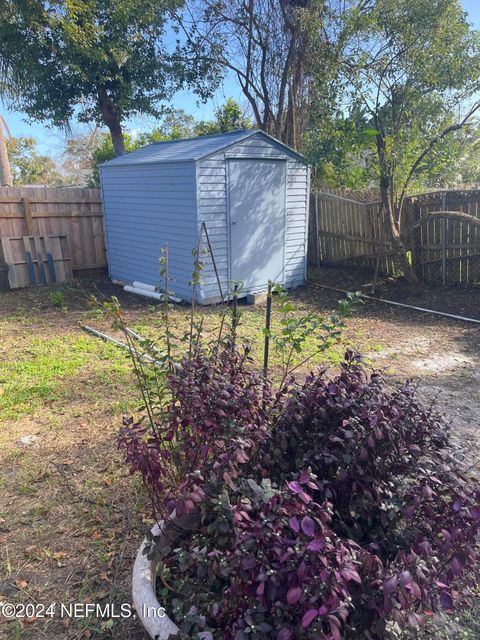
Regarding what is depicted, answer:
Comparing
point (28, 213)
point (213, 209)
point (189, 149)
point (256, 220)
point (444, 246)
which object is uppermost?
point (189, 149)

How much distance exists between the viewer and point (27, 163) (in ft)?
82.4

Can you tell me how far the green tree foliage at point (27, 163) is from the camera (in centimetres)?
2445

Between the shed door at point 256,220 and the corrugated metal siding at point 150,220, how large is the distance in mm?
667

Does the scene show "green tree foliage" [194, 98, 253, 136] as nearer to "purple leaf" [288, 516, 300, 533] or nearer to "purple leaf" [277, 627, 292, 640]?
"purple leaf" [288, 516, 300, 533]

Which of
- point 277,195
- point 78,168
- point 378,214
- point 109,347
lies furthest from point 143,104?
point 78,168

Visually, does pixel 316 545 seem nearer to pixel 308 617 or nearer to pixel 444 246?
pixel 308 617

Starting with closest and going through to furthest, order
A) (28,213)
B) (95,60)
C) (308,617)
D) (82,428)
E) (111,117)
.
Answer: (308,617)
(82,428)
(28,213)
(95,60)
(111,117)

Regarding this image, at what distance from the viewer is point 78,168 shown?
103 feet

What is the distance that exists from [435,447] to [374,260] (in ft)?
22.3

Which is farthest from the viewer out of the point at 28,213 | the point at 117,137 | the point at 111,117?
the point at 117,137

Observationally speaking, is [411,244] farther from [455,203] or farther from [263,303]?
[263,303]

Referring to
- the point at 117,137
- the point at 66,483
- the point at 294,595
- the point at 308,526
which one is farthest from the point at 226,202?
the point at 117,137

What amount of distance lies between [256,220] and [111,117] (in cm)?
620

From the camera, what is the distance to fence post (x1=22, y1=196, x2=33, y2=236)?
7777 mm
